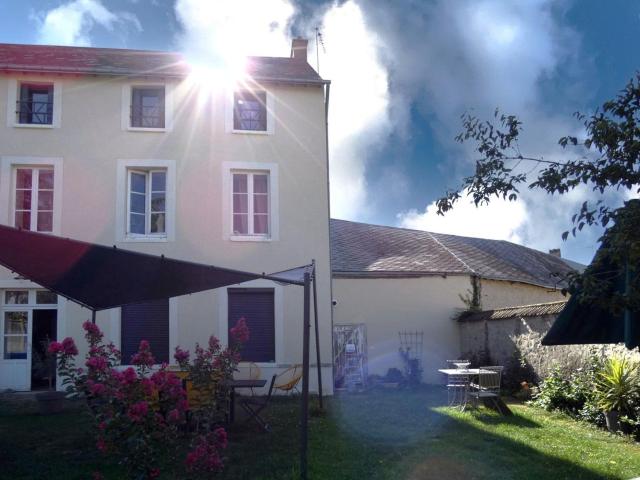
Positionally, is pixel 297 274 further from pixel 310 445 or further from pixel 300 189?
pixel 300 189

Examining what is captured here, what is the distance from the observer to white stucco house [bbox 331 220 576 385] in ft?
55.2

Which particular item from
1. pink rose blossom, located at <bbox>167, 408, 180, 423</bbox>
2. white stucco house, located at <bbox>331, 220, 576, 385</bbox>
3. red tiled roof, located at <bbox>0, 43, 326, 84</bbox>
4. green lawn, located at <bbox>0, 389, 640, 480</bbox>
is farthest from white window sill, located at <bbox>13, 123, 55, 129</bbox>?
pink rose blossom, located at <bbox>167, 408, 180, 423</bbox>

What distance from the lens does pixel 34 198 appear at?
525 inches

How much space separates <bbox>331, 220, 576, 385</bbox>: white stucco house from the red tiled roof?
5.65 metres

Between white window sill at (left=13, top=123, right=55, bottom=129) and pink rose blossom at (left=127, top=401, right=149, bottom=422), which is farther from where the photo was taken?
white window sill at (left=13, top=123, right=55, bottom=129)

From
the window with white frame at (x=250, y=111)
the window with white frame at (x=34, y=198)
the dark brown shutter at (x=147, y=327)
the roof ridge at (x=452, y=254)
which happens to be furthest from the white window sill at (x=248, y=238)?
the roof ridge at (x=452, y=254)

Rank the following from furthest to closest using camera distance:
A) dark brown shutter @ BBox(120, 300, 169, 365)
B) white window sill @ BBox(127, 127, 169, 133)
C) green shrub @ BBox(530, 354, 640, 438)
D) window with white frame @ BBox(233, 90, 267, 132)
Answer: window with white frame @ BBox(233, 90, 267, 132)
white window sill @ BBox(127, 127, 169, 133)
dark brown shutter @ BBox(120, 300, 169, 365)
green shrub @ BBox(530, 354, 640, 438)

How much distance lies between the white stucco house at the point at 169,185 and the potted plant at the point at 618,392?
243 inches

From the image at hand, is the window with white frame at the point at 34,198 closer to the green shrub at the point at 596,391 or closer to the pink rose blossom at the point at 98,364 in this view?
the pink rose blossom at the point at 98,364

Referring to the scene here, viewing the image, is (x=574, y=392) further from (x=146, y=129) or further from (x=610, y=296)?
(x=146, y=129)

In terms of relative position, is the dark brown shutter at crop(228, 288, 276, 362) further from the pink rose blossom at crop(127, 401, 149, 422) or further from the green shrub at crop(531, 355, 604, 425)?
the pink rose blossom at crop(127, 401, 149, 422)

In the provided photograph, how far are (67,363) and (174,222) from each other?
8.99 m

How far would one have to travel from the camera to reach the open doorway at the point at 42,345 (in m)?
12.9

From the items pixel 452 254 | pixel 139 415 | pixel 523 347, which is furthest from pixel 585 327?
pixel 452 254
